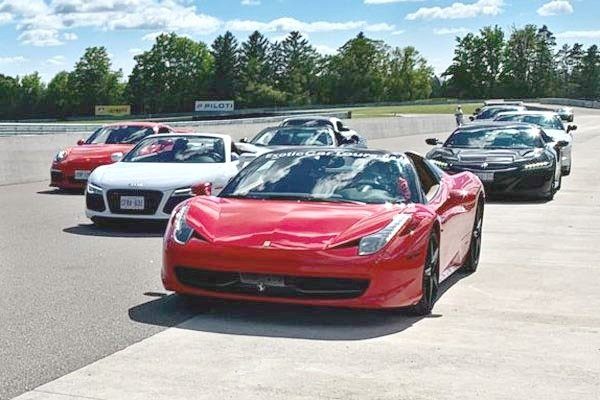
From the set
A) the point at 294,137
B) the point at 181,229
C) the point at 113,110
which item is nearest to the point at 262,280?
the point at 181,229

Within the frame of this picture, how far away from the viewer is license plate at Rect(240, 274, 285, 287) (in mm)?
6164

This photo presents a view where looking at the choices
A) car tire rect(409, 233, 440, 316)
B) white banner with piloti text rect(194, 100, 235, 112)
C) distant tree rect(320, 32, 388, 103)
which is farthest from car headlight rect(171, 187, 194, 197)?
distant tree rect(320, 32, 388, 103)

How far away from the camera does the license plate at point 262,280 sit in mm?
6164

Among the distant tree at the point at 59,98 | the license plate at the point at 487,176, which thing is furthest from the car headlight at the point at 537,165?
the distant tree at the point at 59,98

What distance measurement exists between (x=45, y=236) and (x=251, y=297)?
5.37 metres

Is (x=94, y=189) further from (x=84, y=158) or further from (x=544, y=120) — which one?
(x=544, y=120)

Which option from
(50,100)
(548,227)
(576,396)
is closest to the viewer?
(576,396)

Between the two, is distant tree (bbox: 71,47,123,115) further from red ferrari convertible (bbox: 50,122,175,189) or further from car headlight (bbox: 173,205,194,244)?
car headlight (bbox: 173,205,194,244)

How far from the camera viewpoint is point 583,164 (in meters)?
25.9

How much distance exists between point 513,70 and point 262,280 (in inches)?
6715

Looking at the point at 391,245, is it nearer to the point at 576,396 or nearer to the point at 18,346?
the point at 576,396

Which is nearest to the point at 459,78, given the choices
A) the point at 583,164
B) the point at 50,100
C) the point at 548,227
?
the point at 50,100

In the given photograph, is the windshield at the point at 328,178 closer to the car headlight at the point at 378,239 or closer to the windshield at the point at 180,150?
the car headlight at the point at 378,239

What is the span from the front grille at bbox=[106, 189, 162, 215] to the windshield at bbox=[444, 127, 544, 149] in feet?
23.1
